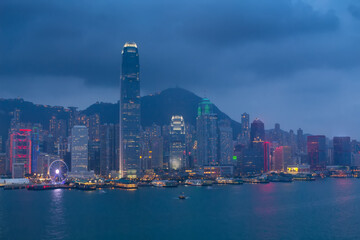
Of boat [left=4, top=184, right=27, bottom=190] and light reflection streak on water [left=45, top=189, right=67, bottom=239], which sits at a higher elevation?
light reflection streak on water [left=45, top=189, right=67, bottom=239]

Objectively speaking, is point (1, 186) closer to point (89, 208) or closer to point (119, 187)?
point (119, 187)

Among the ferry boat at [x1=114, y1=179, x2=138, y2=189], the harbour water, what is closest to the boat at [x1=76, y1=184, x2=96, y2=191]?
the ferry boat at [x1=114, y1=179, x2=138, y2=189]

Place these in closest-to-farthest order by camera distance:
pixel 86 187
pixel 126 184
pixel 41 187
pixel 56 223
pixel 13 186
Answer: pixel 56 223 < pixel 86 187 < pixel 41 187 < pixel 126 184 < pixel 13 186

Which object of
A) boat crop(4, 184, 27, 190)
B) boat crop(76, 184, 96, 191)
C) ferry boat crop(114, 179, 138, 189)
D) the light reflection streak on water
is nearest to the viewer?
the light reflection streak on water

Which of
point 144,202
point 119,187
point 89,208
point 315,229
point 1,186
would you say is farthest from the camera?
point 1,186

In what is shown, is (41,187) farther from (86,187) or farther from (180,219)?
(180,219)

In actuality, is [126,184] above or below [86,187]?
above

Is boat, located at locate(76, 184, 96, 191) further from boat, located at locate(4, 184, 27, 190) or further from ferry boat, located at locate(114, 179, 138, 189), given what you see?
boat, located at locate(4, 184, 27, 190)

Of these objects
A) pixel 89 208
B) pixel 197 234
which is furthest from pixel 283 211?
pixel 89 208

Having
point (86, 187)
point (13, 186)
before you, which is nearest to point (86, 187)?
point (86, 187)

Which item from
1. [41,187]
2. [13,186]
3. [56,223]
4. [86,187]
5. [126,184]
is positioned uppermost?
[56,223]

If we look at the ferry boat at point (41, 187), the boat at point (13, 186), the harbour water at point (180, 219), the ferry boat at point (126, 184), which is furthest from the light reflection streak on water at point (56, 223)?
the boat at point (13, 186)
